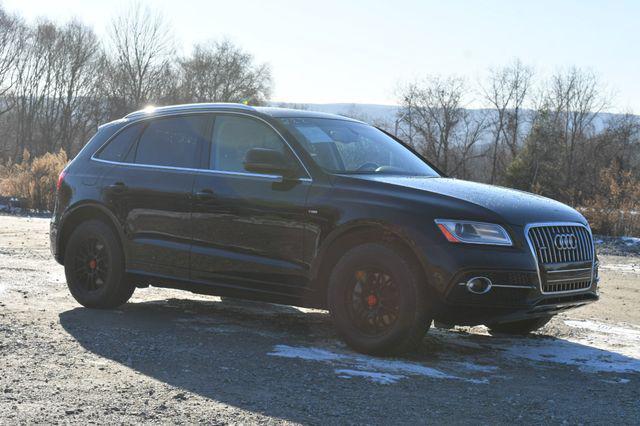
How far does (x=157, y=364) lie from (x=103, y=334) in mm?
1126

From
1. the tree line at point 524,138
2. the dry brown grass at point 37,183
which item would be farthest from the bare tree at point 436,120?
the dry brown grass at point 37,183

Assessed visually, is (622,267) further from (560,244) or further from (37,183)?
(37,183)

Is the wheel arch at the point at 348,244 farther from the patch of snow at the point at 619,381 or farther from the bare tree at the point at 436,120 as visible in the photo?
the bare tree at the point at 436,120

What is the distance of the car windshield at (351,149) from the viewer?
6164 millimetres

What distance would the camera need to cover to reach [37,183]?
24.2 meters

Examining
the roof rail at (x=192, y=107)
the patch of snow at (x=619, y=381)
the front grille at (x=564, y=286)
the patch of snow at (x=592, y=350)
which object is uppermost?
the roof rail at (x=192, y=107)

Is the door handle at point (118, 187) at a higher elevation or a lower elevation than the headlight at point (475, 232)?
higher

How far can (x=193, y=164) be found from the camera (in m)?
6.68

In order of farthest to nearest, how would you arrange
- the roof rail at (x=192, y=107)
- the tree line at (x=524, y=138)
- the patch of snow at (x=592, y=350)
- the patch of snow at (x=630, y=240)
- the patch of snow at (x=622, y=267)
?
the tree line at (x=524, y=138) → the patch of snow at (x=630, y=240) → the patch of snow at (x=622, y=267) → the roof rail at (x=192, y=107) → the patch of snow at (x=592, y=350)

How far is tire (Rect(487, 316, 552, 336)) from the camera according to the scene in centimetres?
681

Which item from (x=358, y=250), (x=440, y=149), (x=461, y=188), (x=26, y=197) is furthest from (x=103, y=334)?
(x=440, y=149)

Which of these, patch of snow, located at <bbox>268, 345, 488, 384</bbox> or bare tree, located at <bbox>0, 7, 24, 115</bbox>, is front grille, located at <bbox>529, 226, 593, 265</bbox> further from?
bare tree, located at <bbox>0, 7, 24, 115</bbox>

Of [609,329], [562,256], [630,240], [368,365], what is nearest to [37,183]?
[630,240]

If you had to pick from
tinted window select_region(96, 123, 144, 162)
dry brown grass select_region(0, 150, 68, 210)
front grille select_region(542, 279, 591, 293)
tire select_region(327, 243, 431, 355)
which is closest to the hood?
front grille select_region(542, 279, 591, 293)
